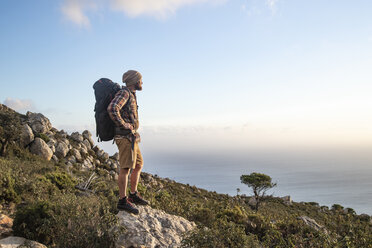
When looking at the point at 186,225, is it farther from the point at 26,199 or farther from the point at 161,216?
the point at 26,199

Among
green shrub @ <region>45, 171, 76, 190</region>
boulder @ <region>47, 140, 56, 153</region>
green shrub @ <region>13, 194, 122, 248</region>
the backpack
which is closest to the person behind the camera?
green shrub @ <region>13, 194, 122, 248</region>

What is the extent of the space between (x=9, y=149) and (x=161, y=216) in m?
22.2

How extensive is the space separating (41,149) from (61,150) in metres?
2.79

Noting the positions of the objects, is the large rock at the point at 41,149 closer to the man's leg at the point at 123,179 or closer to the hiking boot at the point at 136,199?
the hiking boot at the point at 136,199

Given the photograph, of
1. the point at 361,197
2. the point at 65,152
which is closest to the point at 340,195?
the point at 361,197

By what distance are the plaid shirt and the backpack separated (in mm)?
172

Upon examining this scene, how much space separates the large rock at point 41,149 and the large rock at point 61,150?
168cm

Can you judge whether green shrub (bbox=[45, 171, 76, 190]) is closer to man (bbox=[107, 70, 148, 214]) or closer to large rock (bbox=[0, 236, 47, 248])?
large rock (bbox=[0, 236, 47, 248])

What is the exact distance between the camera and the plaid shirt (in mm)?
4156

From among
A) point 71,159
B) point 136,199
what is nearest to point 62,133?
point 71,159

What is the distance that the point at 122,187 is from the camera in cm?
462

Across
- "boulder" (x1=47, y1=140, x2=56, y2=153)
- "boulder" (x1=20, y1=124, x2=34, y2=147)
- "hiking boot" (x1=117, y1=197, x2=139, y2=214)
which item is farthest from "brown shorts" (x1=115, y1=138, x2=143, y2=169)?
"boulder" (x1=47, y1=140, x2=56, y2=153)

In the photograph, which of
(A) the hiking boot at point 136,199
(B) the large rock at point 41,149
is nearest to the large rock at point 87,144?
(B) the large rock at point 41,149

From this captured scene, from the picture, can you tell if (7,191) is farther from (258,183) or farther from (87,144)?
(258,183)
